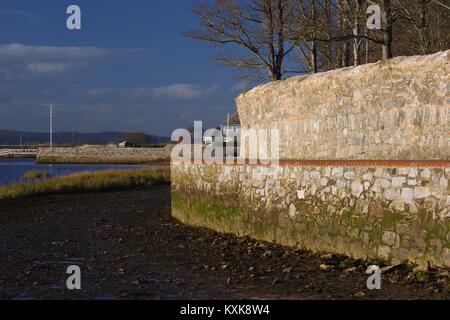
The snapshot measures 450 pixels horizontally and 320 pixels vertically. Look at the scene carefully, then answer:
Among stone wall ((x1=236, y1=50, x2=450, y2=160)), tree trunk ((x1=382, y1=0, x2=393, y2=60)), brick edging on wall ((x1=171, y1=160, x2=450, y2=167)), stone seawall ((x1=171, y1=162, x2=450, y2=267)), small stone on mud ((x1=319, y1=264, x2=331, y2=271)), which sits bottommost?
small stone on mud ((x1=319, y1=264, x2=331, y2=271))

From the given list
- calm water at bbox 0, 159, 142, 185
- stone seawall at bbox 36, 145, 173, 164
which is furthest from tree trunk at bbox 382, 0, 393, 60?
stone seawall at bbox 36, 145, 173, 164

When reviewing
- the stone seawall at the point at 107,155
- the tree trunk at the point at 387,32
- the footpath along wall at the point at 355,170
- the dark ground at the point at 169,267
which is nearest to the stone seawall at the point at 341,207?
the footpath along wall at the point at 355,170

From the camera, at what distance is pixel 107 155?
263 ft

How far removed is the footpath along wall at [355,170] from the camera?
27.6 ft

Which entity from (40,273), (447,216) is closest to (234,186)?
(40,273)

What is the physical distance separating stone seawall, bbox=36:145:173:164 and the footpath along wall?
61101mm

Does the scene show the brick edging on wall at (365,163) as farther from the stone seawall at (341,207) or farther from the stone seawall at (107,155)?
the stone seawall at (107,155)

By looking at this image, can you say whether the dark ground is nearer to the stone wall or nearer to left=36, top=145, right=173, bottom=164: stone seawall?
the stone wall

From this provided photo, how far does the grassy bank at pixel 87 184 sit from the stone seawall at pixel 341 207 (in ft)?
41.6

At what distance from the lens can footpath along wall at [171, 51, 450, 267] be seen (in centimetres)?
841

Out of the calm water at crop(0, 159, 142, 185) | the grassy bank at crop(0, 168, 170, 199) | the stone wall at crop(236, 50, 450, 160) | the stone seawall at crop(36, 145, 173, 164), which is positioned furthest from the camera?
the stone seawall at crop(36, 145, 173, 164)

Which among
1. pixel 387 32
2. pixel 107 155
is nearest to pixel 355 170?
pixel 387 32

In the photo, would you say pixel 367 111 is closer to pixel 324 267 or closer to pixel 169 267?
pixel 324 267
